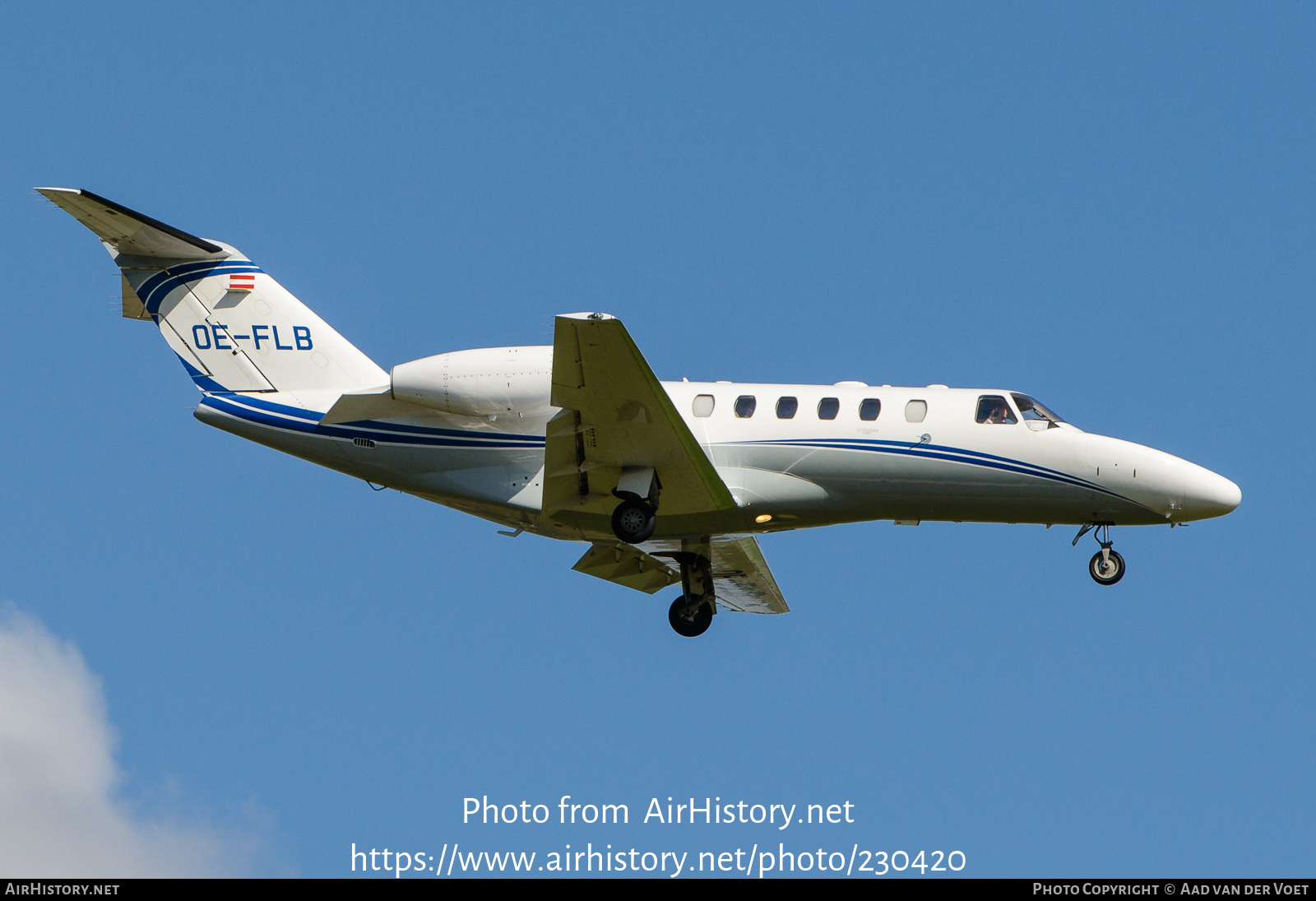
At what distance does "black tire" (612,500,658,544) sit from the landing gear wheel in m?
2.83

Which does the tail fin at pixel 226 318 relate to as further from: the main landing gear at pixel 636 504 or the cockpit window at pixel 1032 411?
the cockpit window at pixel 1032 411

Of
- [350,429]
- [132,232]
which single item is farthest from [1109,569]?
[132,232]

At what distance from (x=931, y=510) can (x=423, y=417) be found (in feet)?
20.3

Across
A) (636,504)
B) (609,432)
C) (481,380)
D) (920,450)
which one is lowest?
(636,504)

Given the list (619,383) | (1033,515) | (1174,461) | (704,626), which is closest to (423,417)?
(619,383)

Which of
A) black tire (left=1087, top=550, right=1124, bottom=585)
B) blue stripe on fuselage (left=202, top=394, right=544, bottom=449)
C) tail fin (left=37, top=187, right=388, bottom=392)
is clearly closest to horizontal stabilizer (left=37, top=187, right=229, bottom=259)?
tail fin (left=37, top=187, right=388, bottom=392)

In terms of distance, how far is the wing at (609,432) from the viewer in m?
15.4

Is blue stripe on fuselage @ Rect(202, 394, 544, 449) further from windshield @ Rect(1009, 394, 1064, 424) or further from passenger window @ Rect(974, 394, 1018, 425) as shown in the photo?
windshield @ Rect(1009, 394, 1064, 424)

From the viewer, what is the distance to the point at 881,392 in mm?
17688

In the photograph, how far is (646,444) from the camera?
1667 cm

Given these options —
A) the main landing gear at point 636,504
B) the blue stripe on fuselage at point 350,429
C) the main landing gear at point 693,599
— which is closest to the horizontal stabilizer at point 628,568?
the main landing gear at point 693,599

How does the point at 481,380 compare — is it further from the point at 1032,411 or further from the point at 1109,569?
the point at 1109,569

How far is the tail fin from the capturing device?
61.3 feet

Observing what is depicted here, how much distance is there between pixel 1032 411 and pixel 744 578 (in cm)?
494
